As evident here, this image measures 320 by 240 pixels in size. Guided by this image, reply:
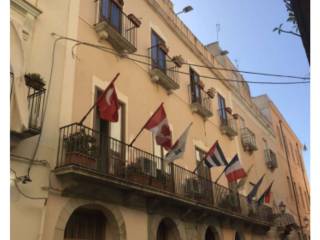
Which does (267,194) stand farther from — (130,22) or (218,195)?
(130,22)

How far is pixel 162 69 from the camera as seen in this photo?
13.5 metres

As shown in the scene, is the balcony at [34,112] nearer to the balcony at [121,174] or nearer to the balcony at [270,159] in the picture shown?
the balcony at [121,174]

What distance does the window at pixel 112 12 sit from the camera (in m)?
11.1

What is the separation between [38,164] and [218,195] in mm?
8877

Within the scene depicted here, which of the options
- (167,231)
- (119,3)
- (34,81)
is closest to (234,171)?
(167,231)

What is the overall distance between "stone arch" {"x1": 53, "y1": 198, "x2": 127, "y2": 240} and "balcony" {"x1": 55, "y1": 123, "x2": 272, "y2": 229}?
0.21 meters

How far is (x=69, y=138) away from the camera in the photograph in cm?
820

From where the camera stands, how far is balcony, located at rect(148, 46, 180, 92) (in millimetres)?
13000

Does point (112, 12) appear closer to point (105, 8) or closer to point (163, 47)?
point (105, 8)

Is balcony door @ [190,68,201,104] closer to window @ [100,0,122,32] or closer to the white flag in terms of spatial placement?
the white flag

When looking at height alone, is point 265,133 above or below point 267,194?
above

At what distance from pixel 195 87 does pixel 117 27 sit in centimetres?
A: 609

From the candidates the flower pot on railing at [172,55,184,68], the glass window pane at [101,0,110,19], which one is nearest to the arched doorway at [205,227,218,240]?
the flower pot on railing at [172,55,184,68]
